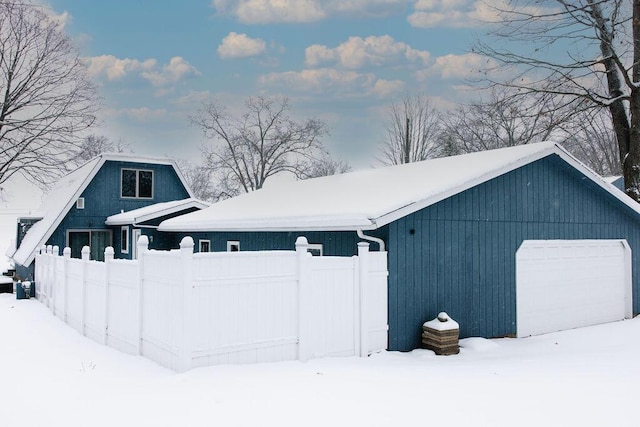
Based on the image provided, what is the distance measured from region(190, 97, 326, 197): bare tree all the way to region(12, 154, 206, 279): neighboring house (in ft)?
60.9

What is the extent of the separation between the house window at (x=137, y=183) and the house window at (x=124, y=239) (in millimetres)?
1770

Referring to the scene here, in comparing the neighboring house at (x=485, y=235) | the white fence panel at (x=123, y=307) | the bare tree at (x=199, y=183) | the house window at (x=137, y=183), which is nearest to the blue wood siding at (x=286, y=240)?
the neighboring house at (x=485, y=235)

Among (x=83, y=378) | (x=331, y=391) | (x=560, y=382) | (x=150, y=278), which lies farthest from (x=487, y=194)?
(x=83, y=378)

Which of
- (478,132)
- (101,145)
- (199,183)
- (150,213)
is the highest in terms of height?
(478,132)

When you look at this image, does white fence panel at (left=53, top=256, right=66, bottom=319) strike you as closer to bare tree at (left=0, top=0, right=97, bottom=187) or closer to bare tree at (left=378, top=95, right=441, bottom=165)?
bare tree at (left=0, top=0, right=97, bottom=187)

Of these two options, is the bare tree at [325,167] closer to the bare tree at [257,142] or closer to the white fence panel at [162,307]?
the bare tree at [257,142]

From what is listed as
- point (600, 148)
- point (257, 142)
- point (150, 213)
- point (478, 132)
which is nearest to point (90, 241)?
point (150, 213)

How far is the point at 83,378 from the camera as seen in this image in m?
6.66

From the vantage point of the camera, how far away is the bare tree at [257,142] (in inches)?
1619

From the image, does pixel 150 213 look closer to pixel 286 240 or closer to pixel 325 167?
pixel 286 240

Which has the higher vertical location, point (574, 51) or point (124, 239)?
point (574, 51)

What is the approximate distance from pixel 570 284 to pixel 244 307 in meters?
8.29

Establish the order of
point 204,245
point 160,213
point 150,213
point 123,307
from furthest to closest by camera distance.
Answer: point 160,213 < point 150,213 < point 204,245 < point 123,307

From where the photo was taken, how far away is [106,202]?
21.1 meters
